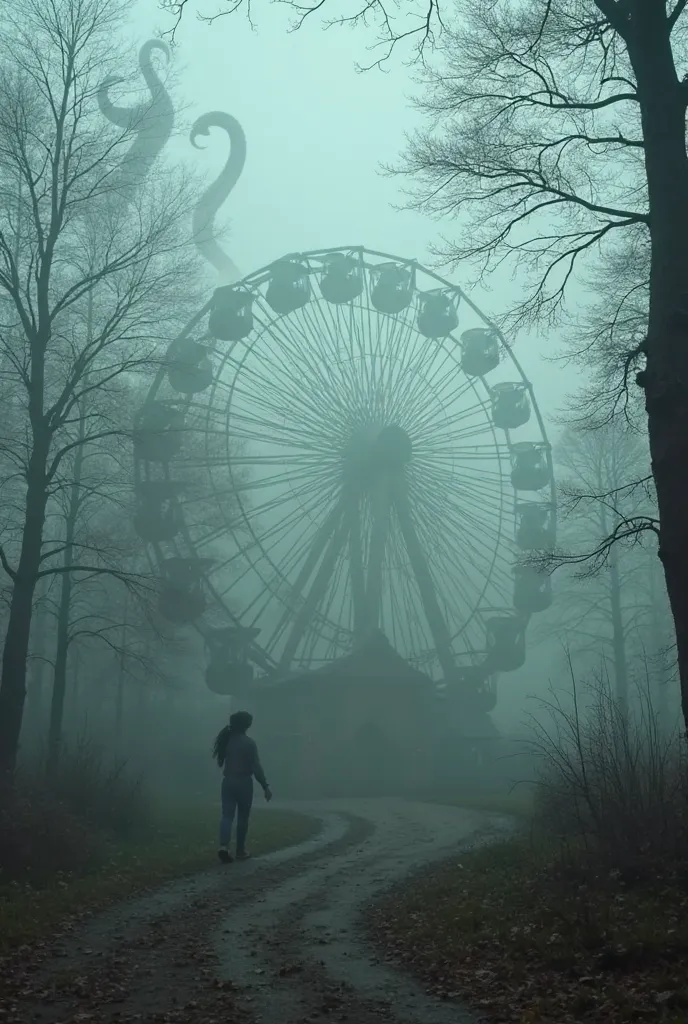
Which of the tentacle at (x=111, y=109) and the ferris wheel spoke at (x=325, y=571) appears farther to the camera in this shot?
the ferris wheel spoke at (x=325, y=571)

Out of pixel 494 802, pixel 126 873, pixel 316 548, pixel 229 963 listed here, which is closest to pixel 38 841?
pixel 126 873

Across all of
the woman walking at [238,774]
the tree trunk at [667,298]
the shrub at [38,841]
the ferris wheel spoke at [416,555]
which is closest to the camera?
the tree trunk at [667,298]

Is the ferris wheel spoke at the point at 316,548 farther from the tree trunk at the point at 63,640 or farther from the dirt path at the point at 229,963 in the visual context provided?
the dirt path at the point at 229,963

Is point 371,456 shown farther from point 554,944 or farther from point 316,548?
point 554,944

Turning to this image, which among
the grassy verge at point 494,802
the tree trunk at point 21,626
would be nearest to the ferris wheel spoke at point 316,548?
the grassy verge at point 494,802

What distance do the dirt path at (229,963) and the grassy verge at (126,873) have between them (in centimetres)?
35

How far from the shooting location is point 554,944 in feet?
23.7

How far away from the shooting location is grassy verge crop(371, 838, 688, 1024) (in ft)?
19.7

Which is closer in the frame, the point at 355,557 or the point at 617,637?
the point at 355,557

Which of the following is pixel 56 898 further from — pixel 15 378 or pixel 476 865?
pixel 15 378

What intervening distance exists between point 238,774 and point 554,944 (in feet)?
22.2

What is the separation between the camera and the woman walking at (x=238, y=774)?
1316 centimetres

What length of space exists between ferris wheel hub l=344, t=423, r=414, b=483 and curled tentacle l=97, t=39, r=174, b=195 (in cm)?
1667

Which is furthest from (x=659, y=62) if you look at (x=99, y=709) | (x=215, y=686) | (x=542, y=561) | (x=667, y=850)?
(x=99, y=709)
